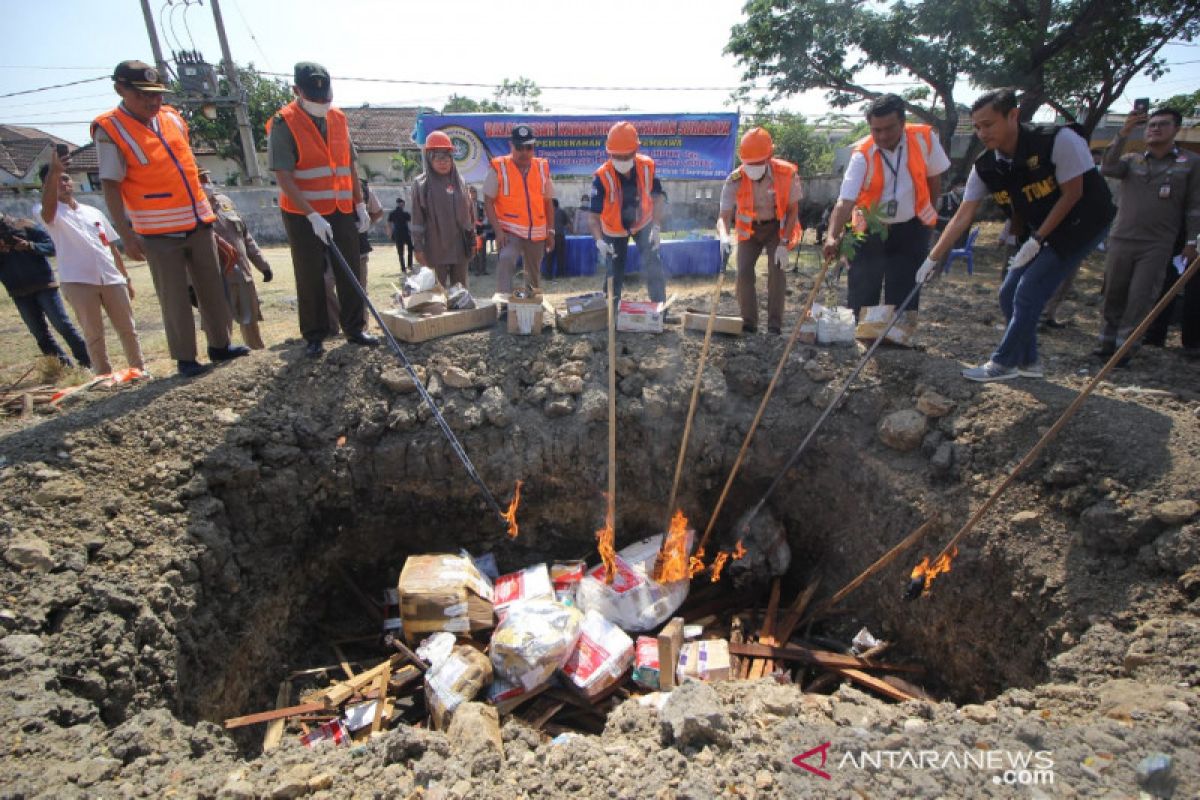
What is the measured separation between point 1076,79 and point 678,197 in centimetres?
925

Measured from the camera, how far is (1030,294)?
3.53 meters

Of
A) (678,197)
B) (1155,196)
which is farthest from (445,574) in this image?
(678,197)

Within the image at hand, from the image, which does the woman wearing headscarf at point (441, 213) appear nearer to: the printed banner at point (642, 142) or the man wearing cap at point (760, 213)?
the man wearing cap at point (760, 213)

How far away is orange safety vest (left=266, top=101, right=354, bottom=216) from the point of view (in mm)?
3703

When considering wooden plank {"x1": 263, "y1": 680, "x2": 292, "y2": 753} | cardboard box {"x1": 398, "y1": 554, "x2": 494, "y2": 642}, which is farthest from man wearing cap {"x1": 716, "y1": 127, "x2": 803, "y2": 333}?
wooden plank {"x1": 263, "y1": 680, "x2": 292, "y2": 753}

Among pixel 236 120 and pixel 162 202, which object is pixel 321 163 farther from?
pixel 236 120

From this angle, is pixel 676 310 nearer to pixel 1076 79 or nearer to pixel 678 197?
pixel 1076 79

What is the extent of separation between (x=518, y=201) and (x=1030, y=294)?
3846mm

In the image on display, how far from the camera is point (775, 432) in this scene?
4.18m

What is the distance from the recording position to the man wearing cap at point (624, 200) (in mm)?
4701

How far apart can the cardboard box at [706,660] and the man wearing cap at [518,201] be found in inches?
134

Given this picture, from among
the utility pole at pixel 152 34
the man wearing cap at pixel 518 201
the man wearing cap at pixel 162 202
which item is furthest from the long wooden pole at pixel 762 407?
the utility pole at pixel 152 34

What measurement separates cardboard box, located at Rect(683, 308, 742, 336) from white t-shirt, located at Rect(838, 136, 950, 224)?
115cm

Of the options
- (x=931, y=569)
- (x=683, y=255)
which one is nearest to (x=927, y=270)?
(x=931, y=569)
